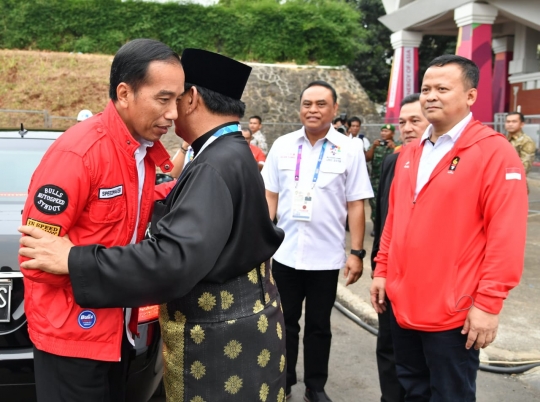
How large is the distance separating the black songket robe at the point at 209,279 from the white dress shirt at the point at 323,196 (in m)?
1.70

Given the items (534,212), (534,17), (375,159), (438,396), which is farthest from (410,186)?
(534,17)

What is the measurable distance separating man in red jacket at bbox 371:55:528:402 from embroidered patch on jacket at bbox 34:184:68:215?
1.52 m

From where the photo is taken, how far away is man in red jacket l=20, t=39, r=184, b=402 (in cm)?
181

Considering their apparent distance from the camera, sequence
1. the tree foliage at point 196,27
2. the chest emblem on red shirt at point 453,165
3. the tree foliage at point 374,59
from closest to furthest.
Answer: the chest emblem on red shirt at point 453,165, the tree foliage at point 196,27, the tree foliage at point 374,59

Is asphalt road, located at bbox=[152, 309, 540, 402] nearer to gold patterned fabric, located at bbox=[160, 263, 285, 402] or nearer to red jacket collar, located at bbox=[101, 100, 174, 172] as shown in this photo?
gold patterned fabric, located at bbox=[160, 263, 285, 402]

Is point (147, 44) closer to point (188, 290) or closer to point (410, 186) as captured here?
point (188, 290)

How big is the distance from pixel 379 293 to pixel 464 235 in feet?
2.52

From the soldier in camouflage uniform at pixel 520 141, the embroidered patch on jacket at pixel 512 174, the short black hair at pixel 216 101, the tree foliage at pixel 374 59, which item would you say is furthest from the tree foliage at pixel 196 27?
the short black hair at pixel 216 101

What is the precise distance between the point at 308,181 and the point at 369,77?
27.5 meters


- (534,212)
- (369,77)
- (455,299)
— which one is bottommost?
(534,212)

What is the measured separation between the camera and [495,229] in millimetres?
2365

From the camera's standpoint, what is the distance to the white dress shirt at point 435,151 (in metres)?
2.61

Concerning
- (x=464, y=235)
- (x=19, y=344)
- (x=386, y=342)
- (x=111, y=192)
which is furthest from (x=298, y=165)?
(x=111, y=192)

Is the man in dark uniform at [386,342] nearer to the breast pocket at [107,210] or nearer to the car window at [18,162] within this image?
the breast pocket at [107,210]
